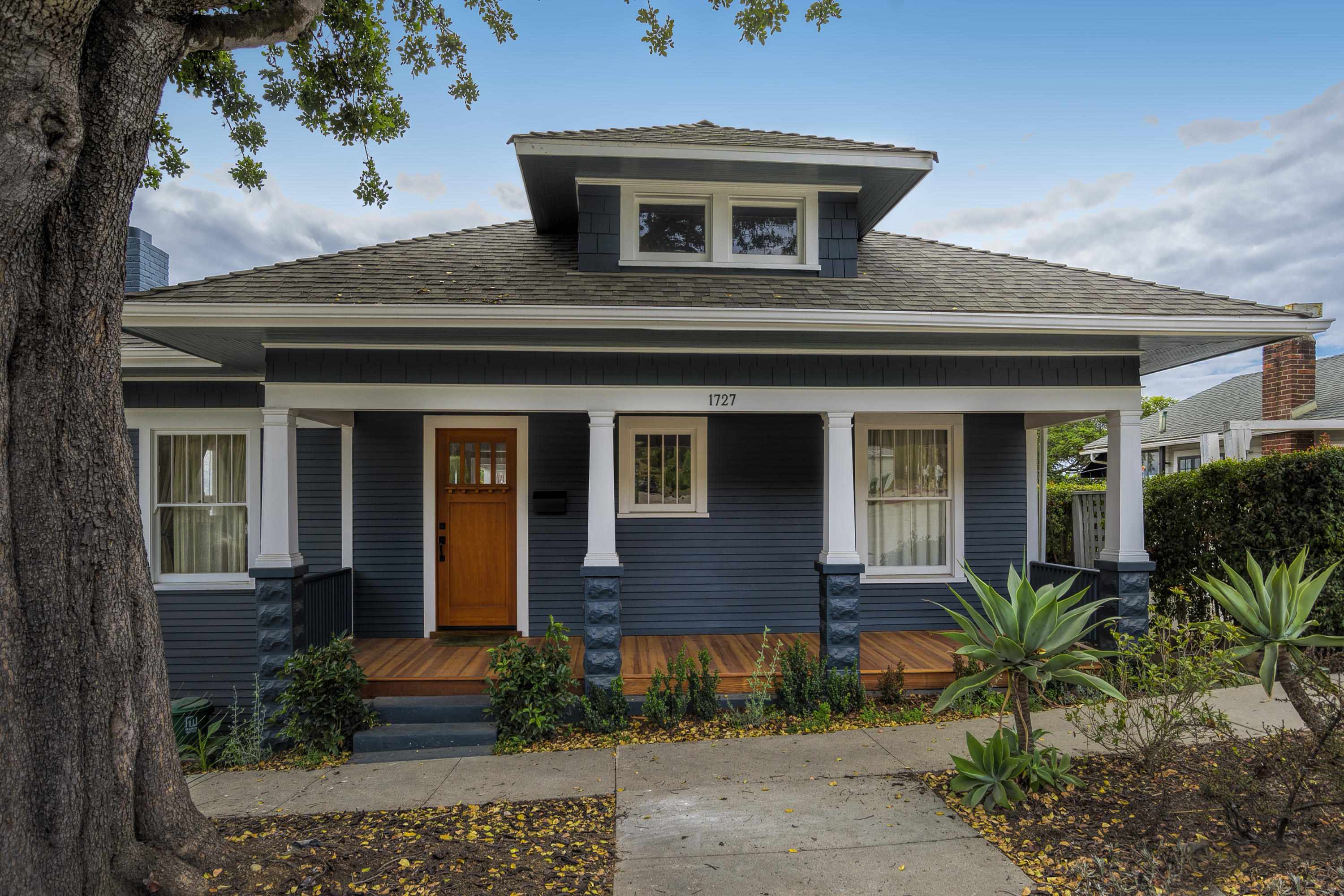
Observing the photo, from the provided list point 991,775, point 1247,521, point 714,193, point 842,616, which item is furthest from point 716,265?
point 1247,521

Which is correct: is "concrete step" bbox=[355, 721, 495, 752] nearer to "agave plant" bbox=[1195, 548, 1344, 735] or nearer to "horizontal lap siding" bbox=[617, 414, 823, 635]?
"horizontal lap siding" bbox=[617, 414, 823, 635]

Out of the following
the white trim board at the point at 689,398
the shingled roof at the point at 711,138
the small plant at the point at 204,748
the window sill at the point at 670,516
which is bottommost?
the small plant at the point at 204,748

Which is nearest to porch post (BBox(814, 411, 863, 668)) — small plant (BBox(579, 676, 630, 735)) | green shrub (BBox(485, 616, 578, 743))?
small plant (BBox(579, 676, 630, 735))

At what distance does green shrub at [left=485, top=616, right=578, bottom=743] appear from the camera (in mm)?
4949

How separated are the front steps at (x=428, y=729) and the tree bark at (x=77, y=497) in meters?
2.00

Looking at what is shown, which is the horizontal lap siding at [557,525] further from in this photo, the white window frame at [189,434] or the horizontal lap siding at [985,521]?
the horizontal lap siding at [985,521]

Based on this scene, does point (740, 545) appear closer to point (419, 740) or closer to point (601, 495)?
point (601, 495)

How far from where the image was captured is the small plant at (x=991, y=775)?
3.54 m

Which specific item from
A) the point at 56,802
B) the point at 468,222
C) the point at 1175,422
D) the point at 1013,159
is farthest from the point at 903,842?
the point at 468,222

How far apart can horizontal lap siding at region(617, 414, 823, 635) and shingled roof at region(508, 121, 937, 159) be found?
2.70 metres

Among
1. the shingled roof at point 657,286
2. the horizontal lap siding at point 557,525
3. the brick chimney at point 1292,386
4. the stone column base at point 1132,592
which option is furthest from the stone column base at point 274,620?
the brick chimney at point 1292,386

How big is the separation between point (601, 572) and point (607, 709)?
42.9 inches

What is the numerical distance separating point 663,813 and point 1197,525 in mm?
6111

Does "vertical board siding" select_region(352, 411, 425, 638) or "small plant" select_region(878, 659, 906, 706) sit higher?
"vertical board siding" select_region(352, 411, 425, 638)
